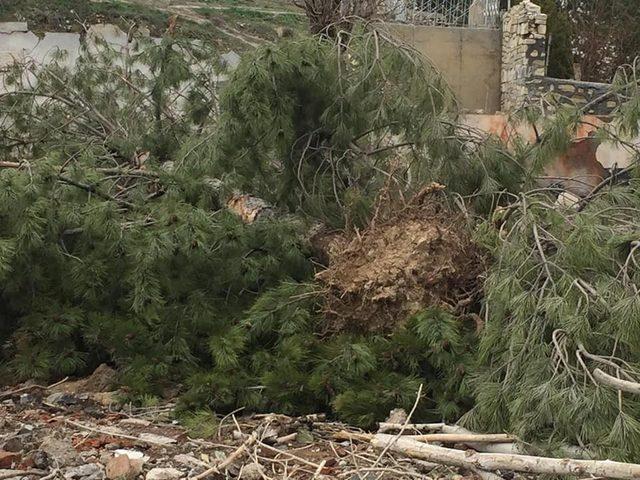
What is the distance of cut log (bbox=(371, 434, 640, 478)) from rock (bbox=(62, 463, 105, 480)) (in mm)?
1102

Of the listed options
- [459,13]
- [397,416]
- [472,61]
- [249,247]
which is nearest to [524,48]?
[472,61]

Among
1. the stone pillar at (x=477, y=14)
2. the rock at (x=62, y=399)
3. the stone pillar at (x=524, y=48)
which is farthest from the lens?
the stone pillar at (x=477, y=14)

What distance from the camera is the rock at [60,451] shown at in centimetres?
342

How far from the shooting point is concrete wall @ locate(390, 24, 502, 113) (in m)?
12.2

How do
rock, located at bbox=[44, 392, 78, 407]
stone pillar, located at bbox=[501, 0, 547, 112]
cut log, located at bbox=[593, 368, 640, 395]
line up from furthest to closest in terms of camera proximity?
stone pillar, located at bbox=[501, 0, 547, 112] < rock, located at bbox=[44, 392, 78, 407] < cut log, located at bbox=[593, 368, 640, 395]

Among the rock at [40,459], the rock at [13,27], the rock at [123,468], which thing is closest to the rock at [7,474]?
the rock at [40,459]

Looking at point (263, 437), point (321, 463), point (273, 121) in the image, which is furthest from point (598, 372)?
point (273, 121)

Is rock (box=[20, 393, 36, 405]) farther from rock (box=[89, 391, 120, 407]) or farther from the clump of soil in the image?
the clump of soil

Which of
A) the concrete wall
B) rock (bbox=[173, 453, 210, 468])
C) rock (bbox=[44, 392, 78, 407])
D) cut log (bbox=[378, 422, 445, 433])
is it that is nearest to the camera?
rock (bbox=[173, 453, 210, 468])

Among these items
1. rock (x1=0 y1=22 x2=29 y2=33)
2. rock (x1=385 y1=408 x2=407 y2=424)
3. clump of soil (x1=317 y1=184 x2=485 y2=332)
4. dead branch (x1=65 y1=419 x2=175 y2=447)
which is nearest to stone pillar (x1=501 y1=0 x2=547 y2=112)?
rock (x1=0 y1=22 x2=29 y2=33)

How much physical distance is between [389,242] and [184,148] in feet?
5.15

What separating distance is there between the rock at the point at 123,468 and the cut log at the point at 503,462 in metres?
0.96

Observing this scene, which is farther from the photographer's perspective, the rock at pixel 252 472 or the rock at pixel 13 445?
the rock at pixel 13 445

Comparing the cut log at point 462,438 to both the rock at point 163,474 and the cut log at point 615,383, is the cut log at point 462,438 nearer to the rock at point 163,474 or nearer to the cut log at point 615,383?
the cut log at point 615,383
